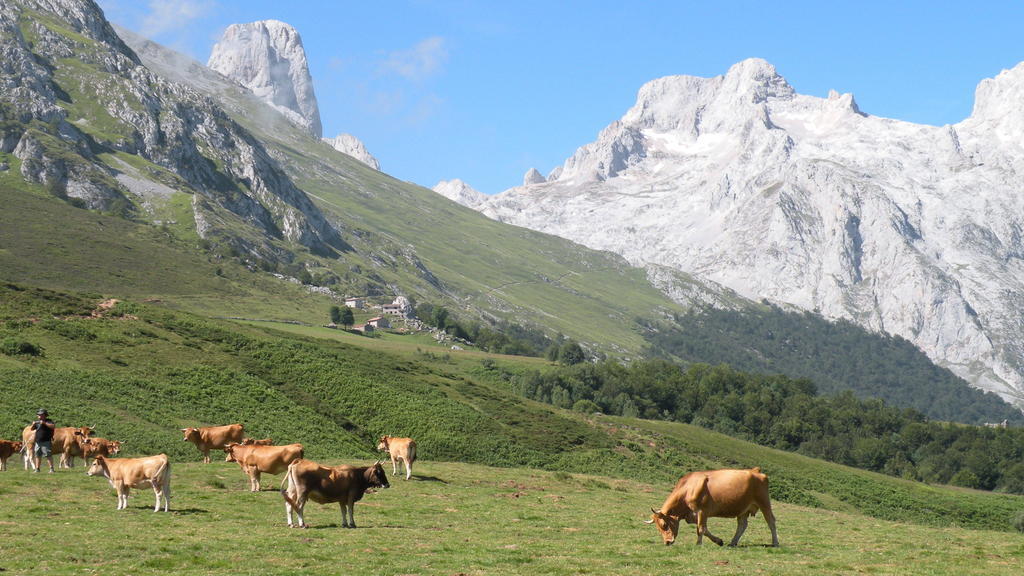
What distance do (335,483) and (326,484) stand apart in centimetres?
38

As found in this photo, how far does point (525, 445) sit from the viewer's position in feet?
287

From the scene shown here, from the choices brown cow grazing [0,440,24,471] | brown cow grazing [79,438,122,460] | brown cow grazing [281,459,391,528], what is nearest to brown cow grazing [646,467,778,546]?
brown cow grazing [281,459,391,528]

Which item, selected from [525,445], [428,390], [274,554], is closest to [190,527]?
[274,554]

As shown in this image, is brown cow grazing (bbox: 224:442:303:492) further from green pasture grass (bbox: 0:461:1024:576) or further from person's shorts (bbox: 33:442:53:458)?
person's shorts (bbox: 33:442:53:458)

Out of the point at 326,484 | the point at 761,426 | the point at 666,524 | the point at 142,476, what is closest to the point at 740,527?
the point at 666,524

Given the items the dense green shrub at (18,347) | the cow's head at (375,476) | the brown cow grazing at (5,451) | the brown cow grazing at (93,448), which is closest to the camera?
the cow's head at (375,476)

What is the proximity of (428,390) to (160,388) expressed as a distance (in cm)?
3335

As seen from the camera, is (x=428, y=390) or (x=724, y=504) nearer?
(x=724, y=504)

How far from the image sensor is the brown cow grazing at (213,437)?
53.1m

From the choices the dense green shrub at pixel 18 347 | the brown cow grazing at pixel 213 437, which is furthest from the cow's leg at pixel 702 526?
the dense green shrub at pixel 18 347

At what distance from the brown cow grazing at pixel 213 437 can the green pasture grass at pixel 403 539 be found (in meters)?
5.50

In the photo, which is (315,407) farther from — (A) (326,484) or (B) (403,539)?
(B) (403,539)

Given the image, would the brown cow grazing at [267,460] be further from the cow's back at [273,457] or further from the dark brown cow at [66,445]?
the dark brown cow at [66,445]

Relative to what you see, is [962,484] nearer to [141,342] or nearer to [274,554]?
[141,342]
